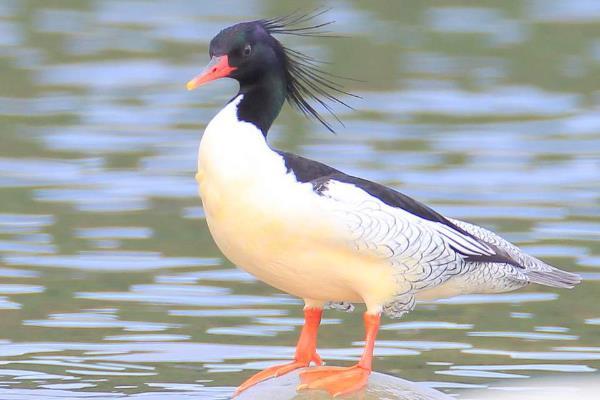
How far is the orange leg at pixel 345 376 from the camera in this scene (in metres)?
8.30

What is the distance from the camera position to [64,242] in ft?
41.9

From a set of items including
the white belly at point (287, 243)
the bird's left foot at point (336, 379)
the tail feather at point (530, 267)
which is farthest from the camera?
the tail feather at point (530, 267)

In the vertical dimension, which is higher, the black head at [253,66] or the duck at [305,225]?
the black head at [253,66]

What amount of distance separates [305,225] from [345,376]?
0.82 metres

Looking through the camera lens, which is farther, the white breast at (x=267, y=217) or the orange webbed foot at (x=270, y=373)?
the orange webbed foot at (x=270, y=373)

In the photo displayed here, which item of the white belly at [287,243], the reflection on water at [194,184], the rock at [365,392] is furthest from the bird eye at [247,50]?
the reflection on water at [194,184]

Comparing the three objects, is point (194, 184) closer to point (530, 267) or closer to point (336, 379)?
point (530, 267)

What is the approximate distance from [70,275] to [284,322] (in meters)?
1.82

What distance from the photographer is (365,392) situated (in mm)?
8352

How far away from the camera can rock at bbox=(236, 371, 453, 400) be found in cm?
833

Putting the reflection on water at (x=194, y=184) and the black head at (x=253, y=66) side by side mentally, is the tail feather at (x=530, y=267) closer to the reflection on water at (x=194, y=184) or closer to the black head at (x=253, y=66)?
the reflection on water at (x=194, y=184)

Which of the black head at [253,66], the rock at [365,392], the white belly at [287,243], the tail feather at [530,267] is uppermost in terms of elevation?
the black head at [253,66]

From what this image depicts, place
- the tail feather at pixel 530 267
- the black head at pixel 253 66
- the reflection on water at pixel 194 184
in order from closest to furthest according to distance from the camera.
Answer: the black head at pixel 253 66 < the tail feather at pixel 530 267 < the reflection on water at pixel 194 184

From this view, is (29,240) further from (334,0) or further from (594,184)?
(334,0)
